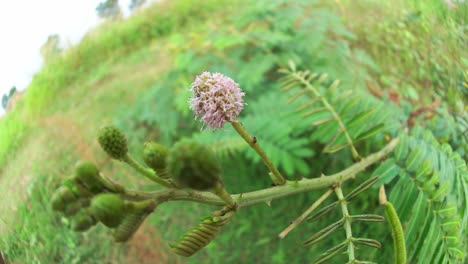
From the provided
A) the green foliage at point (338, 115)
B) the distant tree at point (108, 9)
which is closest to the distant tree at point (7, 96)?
the distant tree at point (108, 9)

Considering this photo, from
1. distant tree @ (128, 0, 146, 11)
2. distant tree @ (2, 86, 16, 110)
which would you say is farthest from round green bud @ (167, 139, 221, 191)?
distant tree @ (128, 0, 146, 11)

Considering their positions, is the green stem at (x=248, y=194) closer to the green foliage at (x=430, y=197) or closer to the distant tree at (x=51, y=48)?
the green foliage at (x=430, y=197)

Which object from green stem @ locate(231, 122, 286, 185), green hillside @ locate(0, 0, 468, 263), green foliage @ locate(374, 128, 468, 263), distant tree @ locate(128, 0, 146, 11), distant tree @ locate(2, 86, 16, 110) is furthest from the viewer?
distant tree @ locate(128, 0, 146, 11)

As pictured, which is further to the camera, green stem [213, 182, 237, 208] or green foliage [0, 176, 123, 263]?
green foliage [0, 176, 123, 263]

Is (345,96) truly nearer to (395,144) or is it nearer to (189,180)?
(395,144)

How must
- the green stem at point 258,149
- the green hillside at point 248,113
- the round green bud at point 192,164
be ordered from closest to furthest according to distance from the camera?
the round green bud at point 192,164 → the green stem at point 258,149 → the green hillside at point 248,113

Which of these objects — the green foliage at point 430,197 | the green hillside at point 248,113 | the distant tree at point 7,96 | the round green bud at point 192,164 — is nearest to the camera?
the round green bud at point 192,164

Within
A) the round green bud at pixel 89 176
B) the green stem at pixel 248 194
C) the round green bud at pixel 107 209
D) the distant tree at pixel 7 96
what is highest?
the round green bud at pixel 89 176

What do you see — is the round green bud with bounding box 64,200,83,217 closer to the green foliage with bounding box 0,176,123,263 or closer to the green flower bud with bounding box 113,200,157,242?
the green flower bud with bounding box 113,200,157,242
